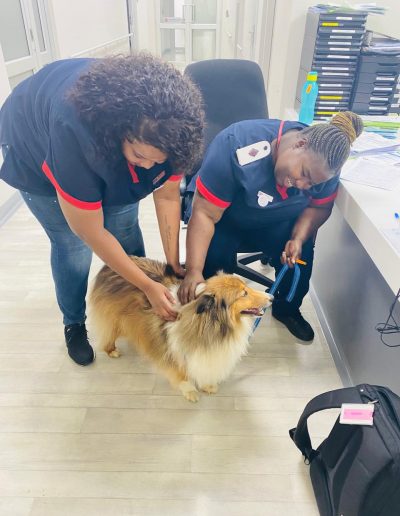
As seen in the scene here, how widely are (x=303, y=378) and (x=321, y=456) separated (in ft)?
1.55

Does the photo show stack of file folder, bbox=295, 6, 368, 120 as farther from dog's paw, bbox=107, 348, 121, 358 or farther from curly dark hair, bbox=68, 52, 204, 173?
dog's paw, bbox=107, 348, 121, 358

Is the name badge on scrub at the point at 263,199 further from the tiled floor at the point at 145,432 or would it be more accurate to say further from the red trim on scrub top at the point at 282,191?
the tiled floor at the point at 145,432

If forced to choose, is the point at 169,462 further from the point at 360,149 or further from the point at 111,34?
the point at 111,34

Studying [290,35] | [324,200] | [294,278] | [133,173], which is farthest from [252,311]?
[290,35]

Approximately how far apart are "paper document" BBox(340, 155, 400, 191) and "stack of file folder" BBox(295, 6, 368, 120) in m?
0.82

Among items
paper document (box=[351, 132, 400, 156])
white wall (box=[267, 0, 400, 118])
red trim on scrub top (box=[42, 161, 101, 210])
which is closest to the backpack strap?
red trim on scrub top (box=[42, 161, 101, 210])

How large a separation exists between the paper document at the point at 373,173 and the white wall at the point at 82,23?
3095 mm

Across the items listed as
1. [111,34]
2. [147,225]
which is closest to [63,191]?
[147,225]

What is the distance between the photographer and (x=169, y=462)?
1300 millimetres

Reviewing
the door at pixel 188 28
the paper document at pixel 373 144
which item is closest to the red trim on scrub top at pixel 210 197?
the paper document at pixel 373 144

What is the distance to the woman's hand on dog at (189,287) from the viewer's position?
1.29m

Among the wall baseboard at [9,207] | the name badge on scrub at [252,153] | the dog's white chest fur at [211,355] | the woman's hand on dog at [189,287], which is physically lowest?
the wall baseboard at [9,207]

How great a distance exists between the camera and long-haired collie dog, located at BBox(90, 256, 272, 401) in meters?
1.24

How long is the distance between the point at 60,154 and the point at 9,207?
2.25 metres
